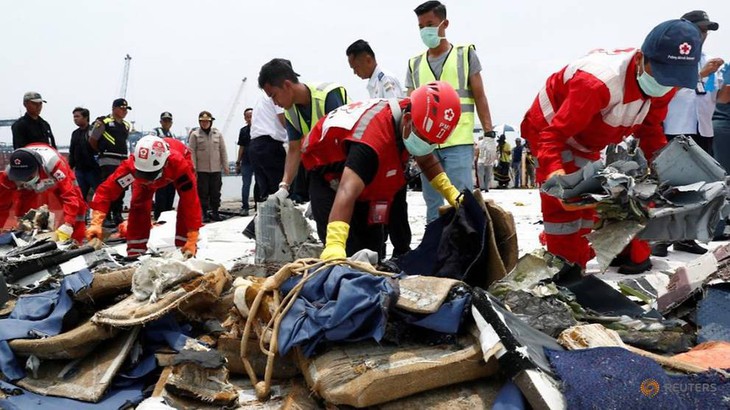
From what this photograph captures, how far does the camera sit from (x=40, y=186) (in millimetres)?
4828

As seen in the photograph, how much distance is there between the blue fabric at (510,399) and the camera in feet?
4.86

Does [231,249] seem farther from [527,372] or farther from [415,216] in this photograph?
[527,372]

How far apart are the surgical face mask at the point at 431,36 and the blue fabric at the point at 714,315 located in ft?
7.97

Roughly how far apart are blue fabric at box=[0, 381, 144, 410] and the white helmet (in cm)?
222

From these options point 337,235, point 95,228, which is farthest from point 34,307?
point 95,228

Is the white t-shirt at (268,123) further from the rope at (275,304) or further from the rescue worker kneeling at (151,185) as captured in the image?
the rope at (275,304)

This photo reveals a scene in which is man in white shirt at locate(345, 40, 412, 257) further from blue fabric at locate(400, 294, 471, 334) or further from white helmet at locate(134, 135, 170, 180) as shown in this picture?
blue fabric at locate(400, 294, 471, 334)

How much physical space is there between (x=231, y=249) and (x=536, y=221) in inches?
131

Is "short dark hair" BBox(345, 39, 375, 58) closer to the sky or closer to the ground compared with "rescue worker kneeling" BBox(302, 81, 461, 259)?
closer to the sky

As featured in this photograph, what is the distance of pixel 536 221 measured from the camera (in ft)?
20.6

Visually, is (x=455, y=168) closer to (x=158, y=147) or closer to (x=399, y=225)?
(x=399, y=225)

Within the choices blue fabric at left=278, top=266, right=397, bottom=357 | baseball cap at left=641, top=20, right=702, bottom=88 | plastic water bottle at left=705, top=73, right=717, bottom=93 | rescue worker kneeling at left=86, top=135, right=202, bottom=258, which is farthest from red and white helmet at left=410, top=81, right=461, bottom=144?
plastic water bottle at left=705, top=73, right=717, bottom=93

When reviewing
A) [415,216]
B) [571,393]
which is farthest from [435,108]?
[415,216]

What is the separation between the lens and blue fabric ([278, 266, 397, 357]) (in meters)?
1.77
